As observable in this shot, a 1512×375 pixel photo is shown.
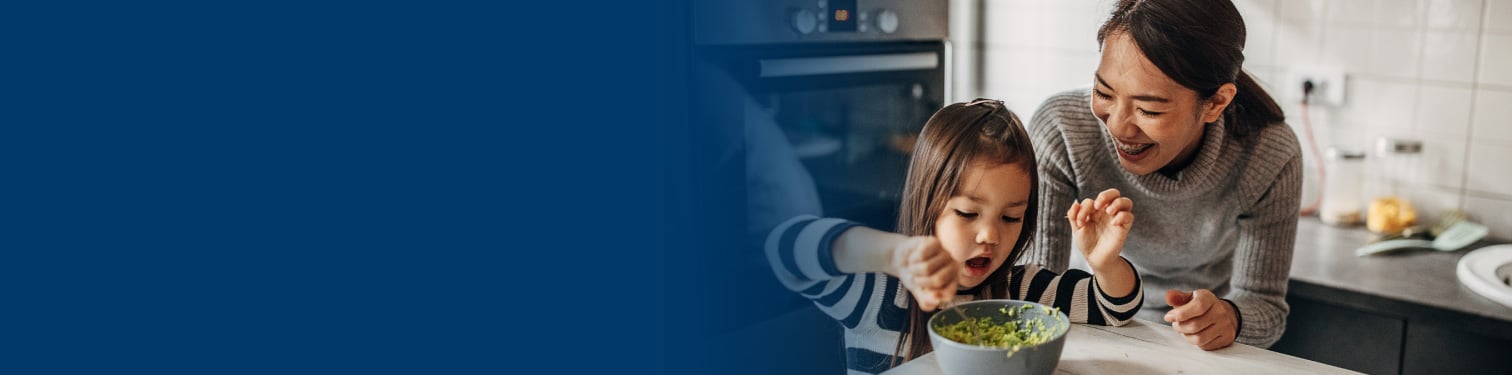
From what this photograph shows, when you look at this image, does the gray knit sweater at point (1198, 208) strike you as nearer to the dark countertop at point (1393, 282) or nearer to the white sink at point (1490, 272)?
the dark countertop at point (1393, 282)

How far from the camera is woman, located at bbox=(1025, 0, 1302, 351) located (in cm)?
79

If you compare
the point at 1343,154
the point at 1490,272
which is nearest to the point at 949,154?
the point at 1490,272

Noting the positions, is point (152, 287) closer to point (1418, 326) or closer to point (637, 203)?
point (637, 203)

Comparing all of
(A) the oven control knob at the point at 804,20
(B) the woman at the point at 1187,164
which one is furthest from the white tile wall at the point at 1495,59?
(A) the oven control knob at the point at 804,20

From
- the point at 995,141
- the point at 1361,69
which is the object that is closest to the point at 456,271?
the point at 995,141

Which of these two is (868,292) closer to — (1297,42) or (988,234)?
(988,234)

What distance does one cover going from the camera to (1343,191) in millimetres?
1596

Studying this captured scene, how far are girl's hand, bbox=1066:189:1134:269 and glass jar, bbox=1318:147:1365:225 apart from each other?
3.13 feet

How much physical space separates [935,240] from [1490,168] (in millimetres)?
1178

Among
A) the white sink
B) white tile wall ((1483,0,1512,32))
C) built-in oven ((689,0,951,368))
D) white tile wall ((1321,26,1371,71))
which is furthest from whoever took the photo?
white tile wall ((1321,26,1371,71))

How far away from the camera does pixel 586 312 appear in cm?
63

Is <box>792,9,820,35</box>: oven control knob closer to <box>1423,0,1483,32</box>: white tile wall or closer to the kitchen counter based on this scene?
the kitchen counter

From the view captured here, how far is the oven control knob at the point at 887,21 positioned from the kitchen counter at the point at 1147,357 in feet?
0.79

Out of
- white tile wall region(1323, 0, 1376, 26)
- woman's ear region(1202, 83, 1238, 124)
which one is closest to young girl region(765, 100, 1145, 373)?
woman's ear region(1202, 83, 1238, 124)
